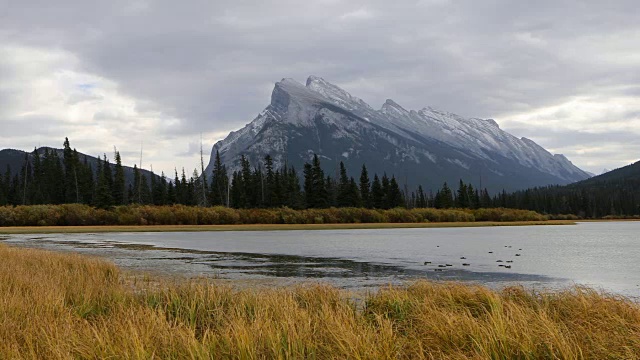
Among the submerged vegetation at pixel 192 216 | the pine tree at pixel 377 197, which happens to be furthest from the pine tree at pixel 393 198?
the submerged vegetation at pixel 192 216

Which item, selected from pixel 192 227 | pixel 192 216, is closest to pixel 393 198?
pixel 192 216

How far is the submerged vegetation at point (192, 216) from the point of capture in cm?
8706

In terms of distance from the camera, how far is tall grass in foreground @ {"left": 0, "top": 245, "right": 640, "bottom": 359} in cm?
790

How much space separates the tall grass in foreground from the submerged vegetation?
8062 cm

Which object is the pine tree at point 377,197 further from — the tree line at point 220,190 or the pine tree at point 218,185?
the pine tree at point 218,185

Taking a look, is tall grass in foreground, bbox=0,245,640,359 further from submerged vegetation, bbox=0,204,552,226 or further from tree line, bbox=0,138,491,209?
tree line, bbox=0,138,491,209

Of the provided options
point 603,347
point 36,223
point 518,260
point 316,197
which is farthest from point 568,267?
point 316,197

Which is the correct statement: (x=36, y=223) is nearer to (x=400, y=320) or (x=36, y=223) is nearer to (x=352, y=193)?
(x=352, y=193)

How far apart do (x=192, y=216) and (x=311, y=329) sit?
8653 cm

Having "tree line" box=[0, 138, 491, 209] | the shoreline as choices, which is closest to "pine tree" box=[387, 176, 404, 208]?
"tree line" box=[0, 138, 491, 209]

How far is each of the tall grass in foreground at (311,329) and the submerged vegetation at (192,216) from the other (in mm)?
80621

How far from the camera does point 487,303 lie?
1281 cm

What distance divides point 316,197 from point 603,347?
123 meters

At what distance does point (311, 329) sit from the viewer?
9.59 metres
